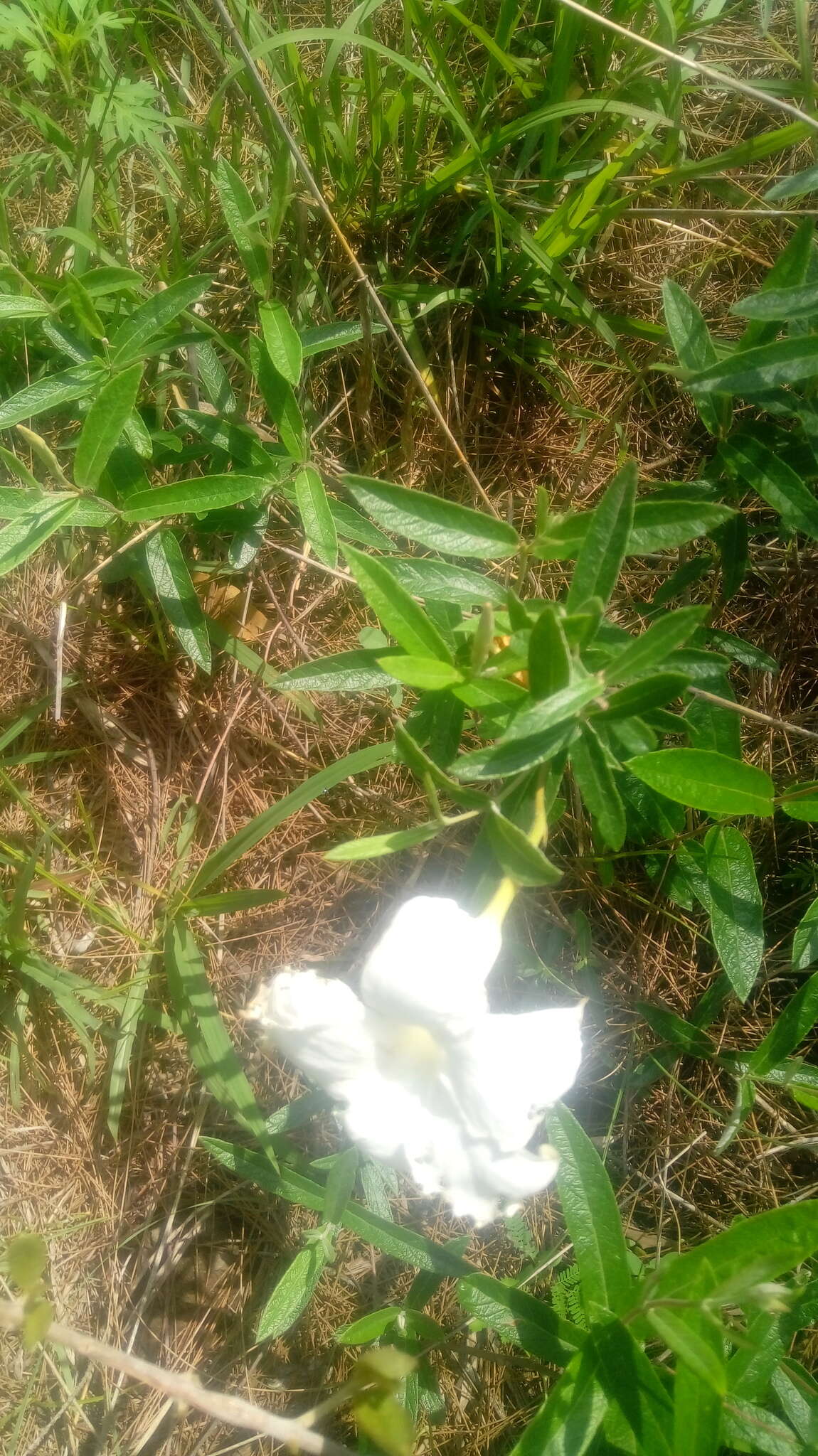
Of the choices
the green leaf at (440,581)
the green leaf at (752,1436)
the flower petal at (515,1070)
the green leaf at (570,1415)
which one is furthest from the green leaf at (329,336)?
the green leaf at (752,1436)

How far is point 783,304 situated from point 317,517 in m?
0.81

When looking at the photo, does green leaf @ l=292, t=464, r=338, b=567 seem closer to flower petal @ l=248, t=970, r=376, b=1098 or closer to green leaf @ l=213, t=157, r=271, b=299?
green leaf @ l=213, t=157, r=271, b=299

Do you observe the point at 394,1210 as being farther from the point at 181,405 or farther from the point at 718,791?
the point at 181,405

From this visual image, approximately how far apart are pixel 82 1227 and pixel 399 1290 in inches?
26.9

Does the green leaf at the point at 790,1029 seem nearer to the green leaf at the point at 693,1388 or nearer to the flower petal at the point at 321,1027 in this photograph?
the green leaf at the point at 693,1388

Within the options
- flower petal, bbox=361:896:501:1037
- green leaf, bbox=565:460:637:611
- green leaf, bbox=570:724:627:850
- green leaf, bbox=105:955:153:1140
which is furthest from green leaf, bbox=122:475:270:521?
green leaf, bbox=105:955:153:1140

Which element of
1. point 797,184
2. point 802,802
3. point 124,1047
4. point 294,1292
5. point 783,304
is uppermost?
point 797,184

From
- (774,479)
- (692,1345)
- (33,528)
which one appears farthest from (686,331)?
(692,1345)

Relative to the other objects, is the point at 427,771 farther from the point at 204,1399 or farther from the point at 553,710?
the point at 204,1399

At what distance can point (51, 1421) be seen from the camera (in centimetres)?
176

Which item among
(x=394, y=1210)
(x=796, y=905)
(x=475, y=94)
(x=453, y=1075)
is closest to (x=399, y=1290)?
(x=394, y=1210)

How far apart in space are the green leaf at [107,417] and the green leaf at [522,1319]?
1.51 m

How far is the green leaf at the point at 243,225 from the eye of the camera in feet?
4.84

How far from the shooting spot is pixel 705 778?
1297 mm
